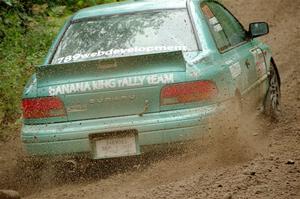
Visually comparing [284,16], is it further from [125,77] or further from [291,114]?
[125,77]

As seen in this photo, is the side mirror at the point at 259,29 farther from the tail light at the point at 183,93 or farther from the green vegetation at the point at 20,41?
the green vegetation at the point at 20,41

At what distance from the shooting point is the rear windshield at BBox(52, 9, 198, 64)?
18.6ft

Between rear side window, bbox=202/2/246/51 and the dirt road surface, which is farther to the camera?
rear side window, bbox=202/2/246/51

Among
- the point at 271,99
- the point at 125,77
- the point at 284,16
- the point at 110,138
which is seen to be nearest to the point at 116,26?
the point at 125,77

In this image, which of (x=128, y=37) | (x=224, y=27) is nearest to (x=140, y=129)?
(x=128, y=37)

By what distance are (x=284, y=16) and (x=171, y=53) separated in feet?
37.3

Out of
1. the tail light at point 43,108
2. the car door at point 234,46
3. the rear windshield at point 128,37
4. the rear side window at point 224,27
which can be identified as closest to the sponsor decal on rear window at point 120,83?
the tail light at point 43,108

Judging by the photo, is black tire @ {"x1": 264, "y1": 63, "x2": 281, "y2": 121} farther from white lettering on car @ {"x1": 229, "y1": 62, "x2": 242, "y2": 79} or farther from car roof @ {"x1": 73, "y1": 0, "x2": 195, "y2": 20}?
→ car roof @ {"x1": 73, "y1": 0, "x2": 195, "y2": 20}

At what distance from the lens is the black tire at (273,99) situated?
735cm

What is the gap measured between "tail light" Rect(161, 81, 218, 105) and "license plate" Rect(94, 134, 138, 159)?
0.43 meters

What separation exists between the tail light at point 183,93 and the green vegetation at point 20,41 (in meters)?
3.54

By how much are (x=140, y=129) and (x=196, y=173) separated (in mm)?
590

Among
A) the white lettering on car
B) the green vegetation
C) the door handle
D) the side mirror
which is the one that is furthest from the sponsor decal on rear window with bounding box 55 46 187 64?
the green vegetation

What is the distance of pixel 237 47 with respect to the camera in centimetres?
662
